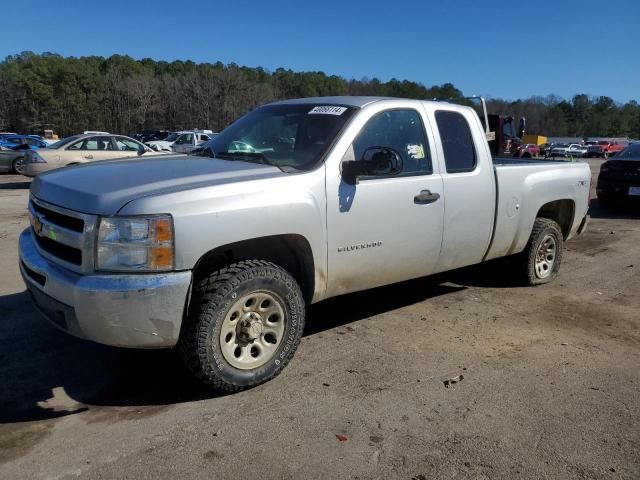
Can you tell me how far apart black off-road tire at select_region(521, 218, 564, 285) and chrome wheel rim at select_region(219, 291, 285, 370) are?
334cm

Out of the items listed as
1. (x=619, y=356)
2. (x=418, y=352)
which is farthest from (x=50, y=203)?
(x=619, y=356)

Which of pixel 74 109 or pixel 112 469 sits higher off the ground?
pixel 74 109

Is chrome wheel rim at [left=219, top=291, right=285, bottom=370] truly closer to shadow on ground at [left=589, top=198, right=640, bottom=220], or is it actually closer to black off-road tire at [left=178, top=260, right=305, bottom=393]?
black off-road tire at [left=178, top=260, right=305, bottom=393]

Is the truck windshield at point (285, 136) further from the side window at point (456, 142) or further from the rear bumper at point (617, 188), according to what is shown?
the rear bumper at point (617, 188)

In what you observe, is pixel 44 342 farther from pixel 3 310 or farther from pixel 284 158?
pixel 284 158

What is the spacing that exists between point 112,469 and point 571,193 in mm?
5411

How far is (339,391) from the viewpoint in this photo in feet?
11.8

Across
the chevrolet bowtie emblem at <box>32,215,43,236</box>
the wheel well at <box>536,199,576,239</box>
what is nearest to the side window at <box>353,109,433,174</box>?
the chevrolet bowtie emblem at <box>32,215,43,236</box>

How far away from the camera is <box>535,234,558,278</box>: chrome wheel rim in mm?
6090

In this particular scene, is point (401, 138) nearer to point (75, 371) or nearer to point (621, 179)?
point (75, 371)

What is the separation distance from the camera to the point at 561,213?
255 inches

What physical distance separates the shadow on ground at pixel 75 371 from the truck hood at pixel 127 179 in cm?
120

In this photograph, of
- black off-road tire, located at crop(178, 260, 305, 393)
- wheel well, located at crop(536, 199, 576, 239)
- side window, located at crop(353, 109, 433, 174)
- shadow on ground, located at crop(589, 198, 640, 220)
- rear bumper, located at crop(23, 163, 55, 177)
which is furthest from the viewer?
rear bumper, located at crop(23, 163, 55, 177)

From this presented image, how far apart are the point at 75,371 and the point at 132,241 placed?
1379 mm
